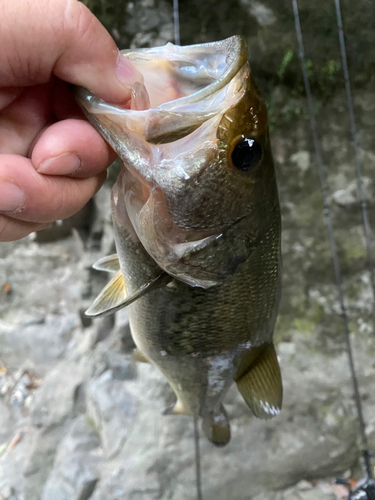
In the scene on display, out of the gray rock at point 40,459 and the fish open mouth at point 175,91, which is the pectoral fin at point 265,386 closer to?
the fish open mouth at point 175,91

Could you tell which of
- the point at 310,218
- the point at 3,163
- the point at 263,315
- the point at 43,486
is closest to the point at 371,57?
the point at 310,218

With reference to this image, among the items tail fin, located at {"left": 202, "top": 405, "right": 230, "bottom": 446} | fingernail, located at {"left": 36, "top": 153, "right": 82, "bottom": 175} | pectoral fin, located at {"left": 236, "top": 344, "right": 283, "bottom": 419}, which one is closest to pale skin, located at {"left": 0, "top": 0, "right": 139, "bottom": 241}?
fingernail, located at {"left": 36, "top": 153, "right": 82, "bottom": 175}

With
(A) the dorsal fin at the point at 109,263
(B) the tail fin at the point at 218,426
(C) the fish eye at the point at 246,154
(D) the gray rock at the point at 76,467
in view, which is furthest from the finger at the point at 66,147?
(D) the gray rock at the point at 76,467

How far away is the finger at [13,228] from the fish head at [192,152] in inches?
8.0

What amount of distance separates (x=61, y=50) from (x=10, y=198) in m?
0.24

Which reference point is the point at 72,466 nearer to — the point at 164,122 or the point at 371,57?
the point at 164,122

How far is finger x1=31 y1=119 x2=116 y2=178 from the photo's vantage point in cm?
59

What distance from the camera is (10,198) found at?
0.56m

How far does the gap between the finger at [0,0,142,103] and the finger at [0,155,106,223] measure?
14 centimetres

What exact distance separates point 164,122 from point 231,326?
1.71 feet

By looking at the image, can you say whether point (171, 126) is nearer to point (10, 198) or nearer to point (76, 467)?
point (10, 198)

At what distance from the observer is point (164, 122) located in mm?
521

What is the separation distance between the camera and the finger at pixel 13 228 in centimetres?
63

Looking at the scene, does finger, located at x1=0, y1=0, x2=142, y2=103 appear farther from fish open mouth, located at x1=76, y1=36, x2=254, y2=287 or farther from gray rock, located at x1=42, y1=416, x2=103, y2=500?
gray rock, located at x1=42, y1=416, x2=103, y2=500
